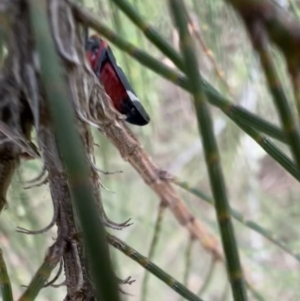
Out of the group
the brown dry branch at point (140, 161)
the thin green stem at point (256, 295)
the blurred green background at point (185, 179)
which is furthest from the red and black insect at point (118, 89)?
the thin green stem at point (256, 295)

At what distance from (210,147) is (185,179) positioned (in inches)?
44.3

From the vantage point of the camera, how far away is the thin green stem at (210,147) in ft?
0.79

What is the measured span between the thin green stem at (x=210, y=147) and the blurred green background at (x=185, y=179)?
0.61ft

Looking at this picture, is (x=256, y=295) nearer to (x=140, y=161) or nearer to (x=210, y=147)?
(x=140, y=161)

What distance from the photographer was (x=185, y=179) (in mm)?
1361

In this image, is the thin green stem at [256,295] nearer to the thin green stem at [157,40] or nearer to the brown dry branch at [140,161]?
the brown dry branch at [140,161]

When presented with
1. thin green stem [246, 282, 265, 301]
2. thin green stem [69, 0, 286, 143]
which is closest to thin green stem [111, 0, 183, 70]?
thin green stem [69, 0, 286, 143]

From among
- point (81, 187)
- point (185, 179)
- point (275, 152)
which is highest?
point (185, 179)

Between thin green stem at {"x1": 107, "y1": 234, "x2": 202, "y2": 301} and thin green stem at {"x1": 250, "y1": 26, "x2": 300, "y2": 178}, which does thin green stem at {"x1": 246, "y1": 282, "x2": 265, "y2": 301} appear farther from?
thin green stem at {"x1": 250, "y1": 26, "x2": 300, "y2": 178}

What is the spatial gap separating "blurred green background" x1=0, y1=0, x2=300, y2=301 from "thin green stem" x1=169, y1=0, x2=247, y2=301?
0.61ft

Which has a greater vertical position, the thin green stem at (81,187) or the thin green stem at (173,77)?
the thin green stem at (173,77)

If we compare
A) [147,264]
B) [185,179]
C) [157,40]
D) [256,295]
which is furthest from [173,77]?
[185,179]

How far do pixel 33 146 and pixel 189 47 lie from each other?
129mm

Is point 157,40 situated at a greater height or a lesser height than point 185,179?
lesser
